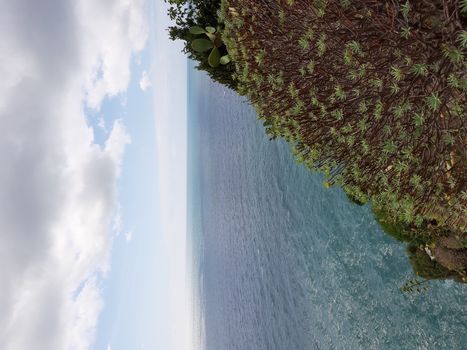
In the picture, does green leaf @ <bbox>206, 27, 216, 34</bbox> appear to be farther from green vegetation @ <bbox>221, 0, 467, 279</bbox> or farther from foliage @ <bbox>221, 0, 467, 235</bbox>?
foliage @ <bbox>221, 0, 467, 235</bbox>

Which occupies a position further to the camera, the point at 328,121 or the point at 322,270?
the point at 322,270

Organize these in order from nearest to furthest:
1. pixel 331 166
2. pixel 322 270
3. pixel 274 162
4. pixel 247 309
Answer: pixel 331 166 < pixel 322 270 < pixel 274 162 < pixel 247 309

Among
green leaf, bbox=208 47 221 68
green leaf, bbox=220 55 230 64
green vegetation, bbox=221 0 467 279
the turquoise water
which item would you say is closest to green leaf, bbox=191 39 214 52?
green leaf, bbox=208 47 221 68

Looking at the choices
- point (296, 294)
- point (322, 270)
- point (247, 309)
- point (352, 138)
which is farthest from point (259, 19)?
point (247, 309)

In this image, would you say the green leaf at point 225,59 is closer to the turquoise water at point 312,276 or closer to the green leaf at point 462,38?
the turquoise water at point 312,276

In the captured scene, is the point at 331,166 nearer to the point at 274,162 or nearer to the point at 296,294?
the point at 296,294

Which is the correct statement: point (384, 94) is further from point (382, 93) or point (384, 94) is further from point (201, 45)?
point (201, 45)

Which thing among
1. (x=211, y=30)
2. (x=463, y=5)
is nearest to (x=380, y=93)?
(x=463, y=5)
